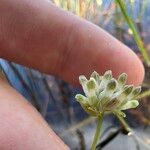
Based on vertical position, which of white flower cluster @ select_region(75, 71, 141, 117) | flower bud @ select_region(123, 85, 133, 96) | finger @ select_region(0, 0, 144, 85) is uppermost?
flower bud @ select_region(123, 85, 133, 96)

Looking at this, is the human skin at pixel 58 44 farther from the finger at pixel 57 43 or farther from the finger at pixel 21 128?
the finger at pixel 21 128

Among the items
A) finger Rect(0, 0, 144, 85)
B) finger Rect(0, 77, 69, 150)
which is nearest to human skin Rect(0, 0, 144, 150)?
finger Rect(0, 0, 144, 85)

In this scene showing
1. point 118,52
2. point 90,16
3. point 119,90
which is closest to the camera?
point 119,90

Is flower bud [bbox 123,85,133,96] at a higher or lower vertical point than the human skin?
higher

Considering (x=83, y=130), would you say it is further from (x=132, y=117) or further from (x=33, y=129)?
(x=33, y=129)

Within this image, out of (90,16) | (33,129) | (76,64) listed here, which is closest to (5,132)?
(33,129)

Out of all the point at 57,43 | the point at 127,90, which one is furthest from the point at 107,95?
the point at 57,43

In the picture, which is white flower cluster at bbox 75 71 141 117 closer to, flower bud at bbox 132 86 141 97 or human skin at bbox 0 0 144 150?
flower bud at bbox 132 86 141 97

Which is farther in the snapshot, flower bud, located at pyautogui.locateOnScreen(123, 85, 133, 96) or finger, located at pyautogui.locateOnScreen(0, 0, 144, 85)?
finger, located at pyautogui.locateOnScreen(0, 0, 144, 85)
